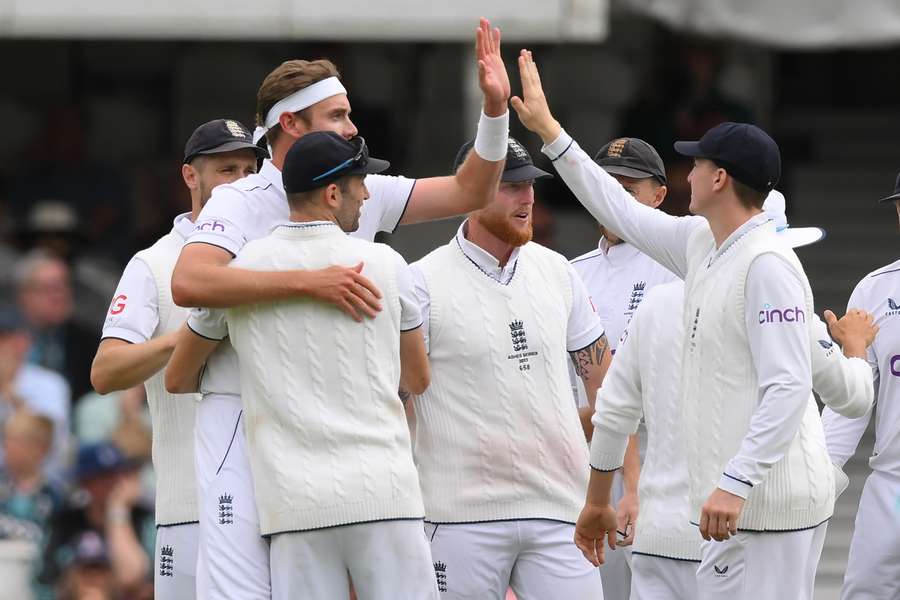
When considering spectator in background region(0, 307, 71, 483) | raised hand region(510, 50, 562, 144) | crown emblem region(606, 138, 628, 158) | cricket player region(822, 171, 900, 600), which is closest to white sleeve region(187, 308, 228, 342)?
raised hand region(510, 50, 562, 144)

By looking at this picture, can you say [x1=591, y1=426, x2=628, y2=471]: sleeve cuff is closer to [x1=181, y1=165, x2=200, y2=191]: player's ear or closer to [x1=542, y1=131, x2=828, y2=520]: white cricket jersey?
[x1=542, y1=131, x2=828, y2=520]: white cricket jersey

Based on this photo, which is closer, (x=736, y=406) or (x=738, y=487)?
(x=738, y=487)

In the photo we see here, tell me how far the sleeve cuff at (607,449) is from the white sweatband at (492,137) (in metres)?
0.89

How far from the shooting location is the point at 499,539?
5809 mm

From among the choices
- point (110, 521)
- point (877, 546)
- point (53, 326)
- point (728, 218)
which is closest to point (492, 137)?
point (728, 218)

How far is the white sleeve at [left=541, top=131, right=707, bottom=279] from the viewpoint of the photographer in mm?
5375

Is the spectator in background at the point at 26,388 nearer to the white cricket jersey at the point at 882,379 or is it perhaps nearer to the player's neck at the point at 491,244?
the player's neck at the point at 491,244

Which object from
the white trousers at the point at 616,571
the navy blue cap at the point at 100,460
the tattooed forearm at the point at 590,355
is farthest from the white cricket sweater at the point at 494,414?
the navy blue cap at the point at 100,460

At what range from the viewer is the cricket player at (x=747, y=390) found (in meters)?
4.80

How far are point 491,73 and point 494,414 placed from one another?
3.83ft

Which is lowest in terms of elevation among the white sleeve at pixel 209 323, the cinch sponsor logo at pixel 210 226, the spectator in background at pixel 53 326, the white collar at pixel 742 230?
the white sleeve at pixel 209 323

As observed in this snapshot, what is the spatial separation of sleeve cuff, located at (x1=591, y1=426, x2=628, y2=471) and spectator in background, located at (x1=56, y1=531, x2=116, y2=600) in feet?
11.6

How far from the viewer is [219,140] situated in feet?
19.2

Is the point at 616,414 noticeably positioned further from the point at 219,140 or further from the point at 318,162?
the point at 219,140
